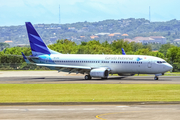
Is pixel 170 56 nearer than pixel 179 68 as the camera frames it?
No

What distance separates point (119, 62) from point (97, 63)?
3.53 metres

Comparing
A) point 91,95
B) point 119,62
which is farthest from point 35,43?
point 91,95

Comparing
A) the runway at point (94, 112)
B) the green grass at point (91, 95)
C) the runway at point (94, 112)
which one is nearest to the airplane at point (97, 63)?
the green grass at point (91, 95)

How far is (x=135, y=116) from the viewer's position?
57.8ft

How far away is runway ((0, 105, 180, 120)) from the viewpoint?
17.4 metres

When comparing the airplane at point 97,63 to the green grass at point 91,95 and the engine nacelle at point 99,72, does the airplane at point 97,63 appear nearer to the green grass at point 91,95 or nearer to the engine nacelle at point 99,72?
the engine nacelle at point 99,72

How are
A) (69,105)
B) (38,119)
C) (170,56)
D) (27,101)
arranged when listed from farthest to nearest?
(170,56), (27,101), (69,105), (38,119)

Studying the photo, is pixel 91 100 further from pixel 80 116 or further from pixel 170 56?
pixel 170 56

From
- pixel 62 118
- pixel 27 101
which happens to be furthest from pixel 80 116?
pixel 27 101

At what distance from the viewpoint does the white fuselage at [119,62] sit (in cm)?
4709

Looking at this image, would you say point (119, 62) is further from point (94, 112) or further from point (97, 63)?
point (94, 112)

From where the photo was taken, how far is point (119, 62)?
49000mm

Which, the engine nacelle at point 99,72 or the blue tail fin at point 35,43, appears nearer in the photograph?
the engine nacelle at point 99,72

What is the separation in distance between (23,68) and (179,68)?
1389 inches
